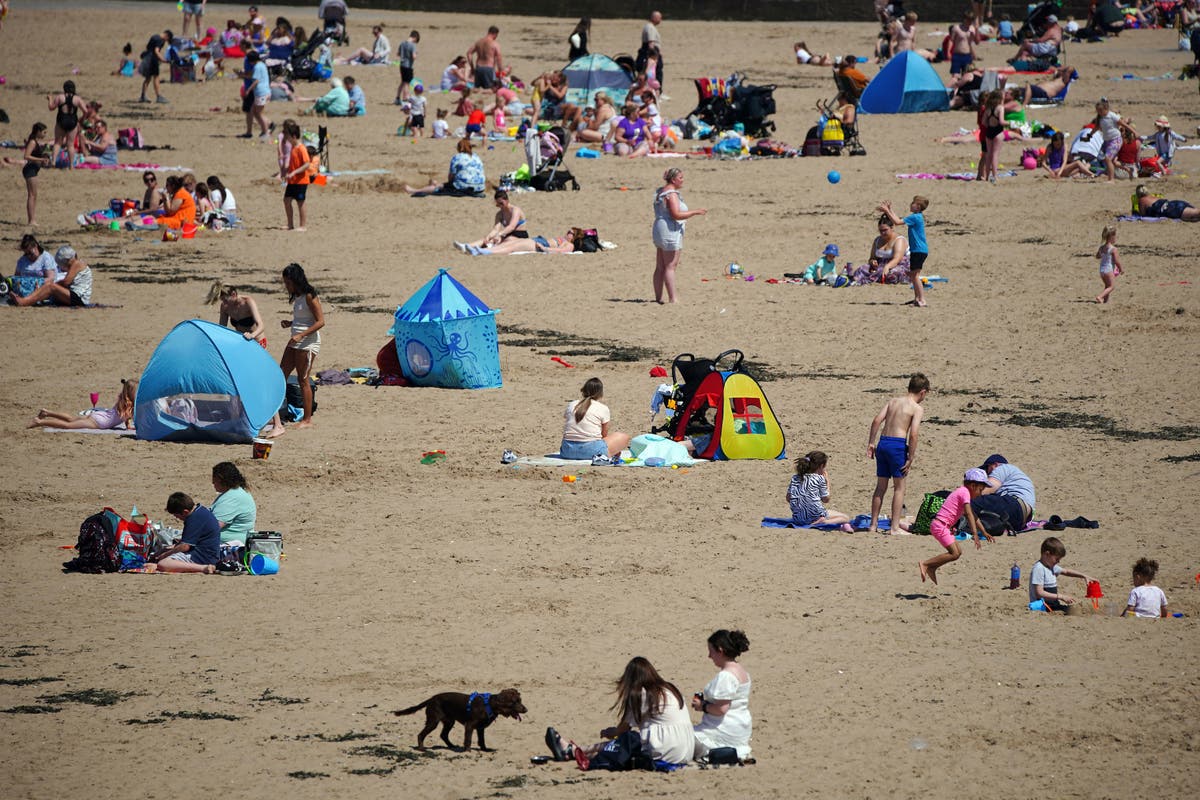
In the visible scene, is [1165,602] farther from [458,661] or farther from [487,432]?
[487,432]

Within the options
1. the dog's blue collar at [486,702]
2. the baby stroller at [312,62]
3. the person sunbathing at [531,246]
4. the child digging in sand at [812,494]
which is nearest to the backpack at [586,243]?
the person sunbathing at [531,246]

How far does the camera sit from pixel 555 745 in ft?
26.6

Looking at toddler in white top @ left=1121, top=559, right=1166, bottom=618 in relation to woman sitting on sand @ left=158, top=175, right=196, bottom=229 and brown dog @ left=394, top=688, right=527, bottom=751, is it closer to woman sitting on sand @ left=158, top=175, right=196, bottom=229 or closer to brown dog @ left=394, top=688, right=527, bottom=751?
brown dog @ left=394, top=688, right=527, bottom=751

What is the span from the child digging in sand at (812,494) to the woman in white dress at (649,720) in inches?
160

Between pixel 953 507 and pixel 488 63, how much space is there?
27245mm

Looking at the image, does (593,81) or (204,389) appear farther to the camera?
(593,81)

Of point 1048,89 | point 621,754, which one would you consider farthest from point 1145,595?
point 1048,89

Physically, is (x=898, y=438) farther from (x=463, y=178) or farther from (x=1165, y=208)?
(x=463, y=178)

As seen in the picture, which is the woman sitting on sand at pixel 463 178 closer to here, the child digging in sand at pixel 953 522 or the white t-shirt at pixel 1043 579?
the child digging in sand at pixel 953 522

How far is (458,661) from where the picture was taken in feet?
31.3

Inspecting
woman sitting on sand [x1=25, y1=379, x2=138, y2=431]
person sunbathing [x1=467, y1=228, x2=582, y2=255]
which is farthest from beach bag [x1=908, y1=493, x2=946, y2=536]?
person sunbathing [x1=467, y1=228, x2=582, y2=255]

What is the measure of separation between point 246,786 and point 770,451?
7.09 meters

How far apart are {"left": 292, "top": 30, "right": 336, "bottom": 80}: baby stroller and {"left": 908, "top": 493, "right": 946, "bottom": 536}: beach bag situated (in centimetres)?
2839

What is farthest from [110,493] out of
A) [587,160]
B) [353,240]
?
[587,160]
